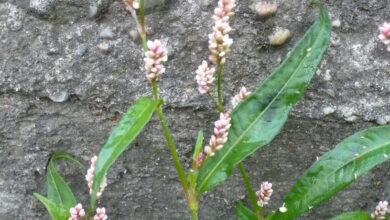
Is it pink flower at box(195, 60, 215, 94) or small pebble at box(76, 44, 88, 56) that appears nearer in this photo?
pink flower at box(195, 60, 215, 94)

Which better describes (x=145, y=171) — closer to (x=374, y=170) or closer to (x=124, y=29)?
(x=124, y=29)

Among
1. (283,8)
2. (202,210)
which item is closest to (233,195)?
(202,210)

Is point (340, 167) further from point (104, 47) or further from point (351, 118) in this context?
point (104, 47)

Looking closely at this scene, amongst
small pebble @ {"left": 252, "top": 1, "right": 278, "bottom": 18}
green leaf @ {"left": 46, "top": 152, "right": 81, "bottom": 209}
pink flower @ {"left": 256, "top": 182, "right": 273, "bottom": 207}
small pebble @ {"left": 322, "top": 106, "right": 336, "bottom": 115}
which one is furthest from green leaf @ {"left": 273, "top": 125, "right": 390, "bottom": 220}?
green leaf @ {"left": 46, "top": 152, "right": 81, "bottom": 209}

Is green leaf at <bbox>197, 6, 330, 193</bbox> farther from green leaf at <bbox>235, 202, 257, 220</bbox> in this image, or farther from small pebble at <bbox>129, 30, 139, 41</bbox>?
small pebble at <bbox>129, 30, 139, 41</bbox>

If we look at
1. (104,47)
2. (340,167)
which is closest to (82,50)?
(104,47)

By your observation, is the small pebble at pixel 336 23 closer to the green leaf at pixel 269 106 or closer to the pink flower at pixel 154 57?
the green leaf at pixel 269 106
